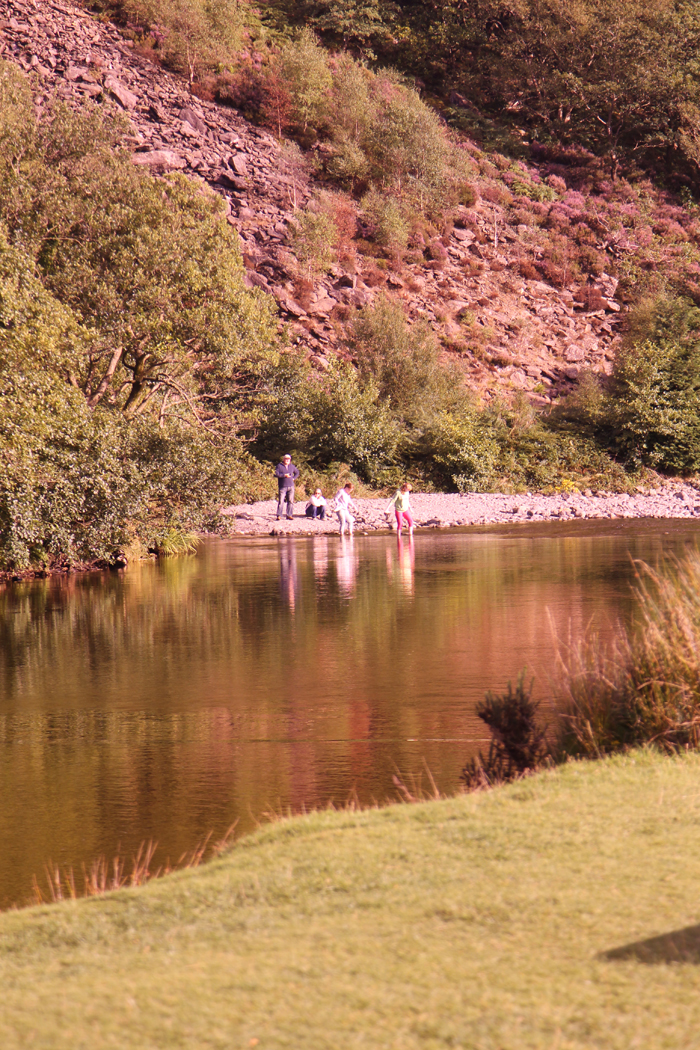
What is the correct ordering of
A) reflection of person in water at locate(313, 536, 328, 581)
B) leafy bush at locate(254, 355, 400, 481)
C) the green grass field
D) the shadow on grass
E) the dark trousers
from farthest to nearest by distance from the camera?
leafy bush at locate(254, 355, 400, 481) < the dark trousers < reflection of person in water at locate(313, 536, 328, 581) < the shadow on grass < the green grass field

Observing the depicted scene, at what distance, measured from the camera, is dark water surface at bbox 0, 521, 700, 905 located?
8.06 m

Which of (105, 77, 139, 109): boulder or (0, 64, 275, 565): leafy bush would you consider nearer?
(0, 64, 275, 565): leafy bush

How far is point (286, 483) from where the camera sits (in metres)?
35.5

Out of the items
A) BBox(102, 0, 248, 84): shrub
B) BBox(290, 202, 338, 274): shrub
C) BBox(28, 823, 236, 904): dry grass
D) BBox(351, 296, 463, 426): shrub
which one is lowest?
BBox(28, 823, 236, 904): dry grass

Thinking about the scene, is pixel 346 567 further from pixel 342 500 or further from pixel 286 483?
pixel 286 483

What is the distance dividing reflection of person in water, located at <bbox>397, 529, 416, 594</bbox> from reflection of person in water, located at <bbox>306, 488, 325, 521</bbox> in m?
4.92

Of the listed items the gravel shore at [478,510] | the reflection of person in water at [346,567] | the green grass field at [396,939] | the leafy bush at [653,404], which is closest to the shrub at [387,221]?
the leafy bush at [653,404]

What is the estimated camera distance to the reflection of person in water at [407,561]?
20.1 meters

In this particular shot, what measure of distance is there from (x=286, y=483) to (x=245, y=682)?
926 inches

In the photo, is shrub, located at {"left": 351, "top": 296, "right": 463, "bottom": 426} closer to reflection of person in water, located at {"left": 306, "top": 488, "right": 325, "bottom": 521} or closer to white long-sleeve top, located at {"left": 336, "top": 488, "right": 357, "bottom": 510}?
reflection of person in water, located at {"left": 306, "top": 488, "right": 325, "bottom": 521}

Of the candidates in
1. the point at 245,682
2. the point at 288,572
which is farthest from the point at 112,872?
the point at 288,572

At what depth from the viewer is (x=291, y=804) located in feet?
25.8

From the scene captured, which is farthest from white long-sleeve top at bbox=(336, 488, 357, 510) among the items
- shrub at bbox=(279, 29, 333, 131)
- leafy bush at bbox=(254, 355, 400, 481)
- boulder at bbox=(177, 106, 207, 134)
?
shrub at bbox=(279, 29, 333, 131)

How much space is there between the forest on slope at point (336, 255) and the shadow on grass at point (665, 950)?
1759 cm
